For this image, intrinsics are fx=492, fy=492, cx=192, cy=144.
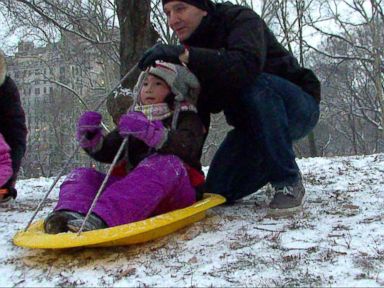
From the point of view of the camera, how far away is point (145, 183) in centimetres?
191

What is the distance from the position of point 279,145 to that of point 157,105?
592 mm

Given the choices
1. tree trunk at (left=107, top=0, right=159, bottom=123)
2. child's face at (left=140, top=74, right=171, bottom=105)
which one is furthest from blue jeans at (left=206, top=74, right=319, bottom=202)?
tree trunk at (left=107, top=0, right=159, bottom=123)

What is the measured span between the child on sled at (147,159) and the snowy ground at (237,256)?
0.43 feet

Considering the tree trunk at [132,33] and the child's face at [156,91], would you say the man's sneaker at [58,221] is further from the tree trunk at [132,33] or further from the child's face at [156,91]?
the tree trunk at [132,33]

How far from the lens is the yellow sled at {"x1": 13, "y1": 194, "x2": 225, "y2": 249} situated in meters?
1.66

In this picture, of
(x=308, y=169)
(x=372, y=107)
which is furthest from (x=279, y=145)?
(x=372, y=107)

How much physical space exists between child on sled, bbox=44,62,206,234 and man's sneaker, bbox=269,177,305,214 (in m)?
0.38

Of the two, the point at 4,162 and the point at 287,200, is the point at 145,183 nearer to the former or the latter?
the point at 287,200

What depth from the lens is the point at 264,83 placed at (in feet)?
7.52

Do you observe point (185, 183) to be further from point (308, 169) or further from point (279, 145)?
point (308, 169)

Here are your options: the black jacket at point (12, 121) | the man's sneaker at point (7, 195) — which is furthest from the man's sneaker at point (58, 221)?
the black jacket at point (12, 121)

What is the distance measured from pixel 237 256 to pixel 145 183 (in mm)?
461

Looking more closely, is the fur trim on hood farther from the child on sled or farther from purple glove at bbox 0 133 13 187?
the child on sled

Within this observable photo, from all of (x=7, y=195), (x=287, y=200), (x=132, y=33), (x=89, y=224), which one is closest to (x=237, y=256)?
(x=89, y=224)
